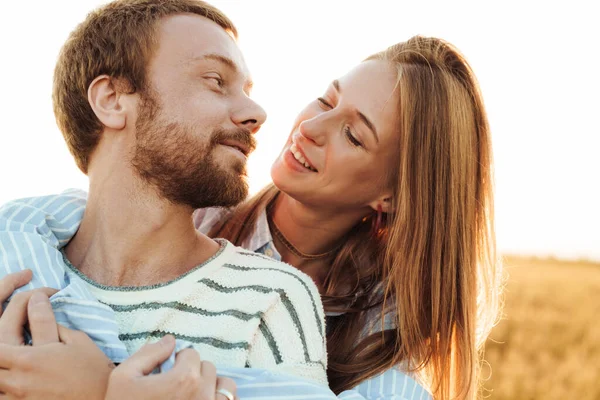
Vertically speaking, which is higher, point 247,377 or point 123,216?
point 123,216

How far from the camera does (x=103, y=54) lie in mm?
2611

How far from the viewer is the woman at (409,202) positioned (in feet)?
10.3

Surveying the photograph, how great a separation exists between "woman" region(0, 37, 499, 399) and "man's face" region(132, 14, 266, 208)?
0.77m

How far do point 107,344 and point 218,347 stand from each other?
33 cm

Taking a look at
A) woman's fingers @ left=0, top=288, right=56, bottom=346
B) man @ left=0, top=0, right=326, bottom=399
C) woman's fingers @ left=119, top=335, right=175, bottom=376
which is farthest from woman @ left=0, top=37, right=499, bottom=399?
woman's fingers @ left=0, top=288, right=56, bottom=346

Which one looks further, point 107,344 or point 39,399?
point 107,344

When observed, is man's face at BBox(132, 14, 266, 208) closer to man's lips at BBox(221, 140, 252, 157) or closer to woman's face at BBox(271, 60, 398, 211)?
man's lips at BBox(221, 140, 252, 157)

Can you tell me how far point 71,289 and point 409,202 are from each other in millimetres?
1605

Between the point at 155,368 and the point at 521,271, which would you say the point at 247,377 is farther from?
the point at 521,271

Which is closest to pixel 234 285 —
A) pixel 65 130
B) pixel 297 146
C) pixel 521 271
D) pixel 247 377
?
pixel 247 377

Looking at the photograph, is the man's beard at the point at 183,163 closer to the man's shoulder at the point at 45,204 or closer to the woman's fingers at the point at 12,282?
the man's shoulder at the point at 45,204

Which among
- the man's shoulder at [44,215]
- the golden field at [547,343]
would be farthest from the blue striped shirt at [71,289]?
the golden field at [547,343]

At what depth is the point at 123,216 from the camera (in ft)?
8.20

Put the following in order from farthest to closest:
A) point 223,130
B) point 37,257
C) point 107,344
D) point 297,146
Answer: point 297,146
point 223,130
point 37,257
point 107,344
